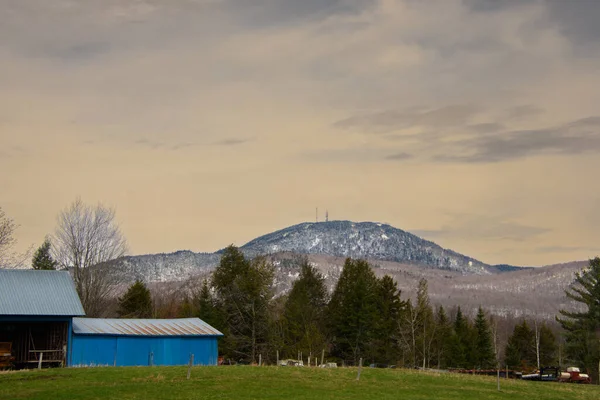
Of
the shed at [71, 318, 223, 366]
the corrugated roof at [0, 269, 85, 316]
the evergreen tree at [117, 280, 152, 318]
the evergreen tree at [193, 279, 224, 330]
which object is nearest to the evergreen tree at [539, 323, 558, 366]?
the evergreen tree at [193, 279, 224, 330]

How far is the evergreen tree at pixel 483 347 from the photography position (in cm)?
8919

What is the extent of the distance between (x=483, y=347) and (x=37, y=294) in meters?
59.0

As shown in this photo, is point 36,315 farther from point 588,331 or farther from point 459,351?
point 588,331

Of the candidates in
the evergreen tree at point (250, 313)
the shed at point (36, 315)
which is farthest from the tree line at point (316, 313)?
the shed at point (36, 315)

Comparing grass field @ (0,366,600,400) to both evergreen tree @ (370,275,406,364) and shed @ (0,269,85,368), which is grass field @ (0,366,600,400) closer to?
shed @ (0,269,85,368)

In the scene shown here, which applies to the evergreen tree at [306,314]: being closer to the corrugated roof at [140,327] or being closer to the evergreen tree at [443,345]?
the corrugated roof at [140,327]

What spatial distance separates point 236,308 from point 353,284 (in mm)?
17012

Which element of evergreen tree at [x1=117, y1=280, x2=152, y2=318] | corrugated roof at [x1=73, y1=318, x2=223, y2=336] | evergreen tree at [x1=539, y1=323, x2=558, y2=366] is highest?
evergreen tree at [x1=117, y1=280, x2=152, y2=318]

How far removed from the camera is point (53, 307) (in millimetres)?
50688

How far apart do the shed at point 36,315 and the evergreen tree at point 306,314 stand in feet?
83.0

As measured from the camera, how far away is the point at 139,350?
55125mm

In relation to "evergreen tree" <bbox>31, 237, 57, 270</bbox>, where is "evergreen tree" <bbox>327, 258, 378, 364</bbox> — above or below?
below

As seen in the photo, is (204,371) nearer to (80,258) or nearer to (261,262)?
(261,262)

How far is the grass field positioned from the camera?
3256 cm
